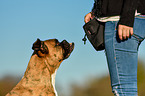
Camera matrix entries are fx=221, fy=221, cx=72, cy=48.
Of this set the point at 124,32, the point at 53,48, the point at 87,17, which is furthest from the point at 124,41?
the point at 53,48

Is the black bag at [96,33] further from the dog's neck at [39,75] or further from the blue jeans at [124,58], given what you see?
the dog's neck at [39,75]

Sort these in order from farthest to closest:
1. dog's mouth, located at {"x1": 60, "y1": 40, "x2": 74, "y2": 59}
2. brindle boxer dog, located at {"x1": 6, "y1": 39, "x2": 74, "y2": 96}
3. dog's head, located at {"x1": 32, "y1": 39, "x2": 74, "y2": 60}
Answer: dog's mouth, located at {"x1": 60, "y1": 40, "x2": 74, "y2": 59} → dog's head, located at {"x1": 32, "y1": 39, "x2": 74, "y2": 60} → brindle boxer dog, located at {"x1": 6, "y1": 39, "x2": 74, "y2": 96}

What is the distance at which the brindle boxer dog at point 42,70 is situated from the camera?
390 cm

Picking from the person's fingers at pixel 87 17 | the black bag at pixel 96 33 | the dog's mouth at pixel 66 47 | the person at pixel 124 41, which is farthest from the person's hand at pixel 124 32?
the dog's mouth at pixel 66 47

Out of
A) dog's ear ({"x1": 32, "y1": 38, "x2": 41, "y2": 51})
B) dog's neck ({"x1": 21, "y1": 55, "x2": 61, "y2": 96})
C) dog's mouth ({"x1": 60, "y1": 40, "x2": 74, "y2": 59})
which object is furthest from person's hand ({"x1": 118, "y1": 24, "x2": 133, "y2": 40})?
dog's mouth ({"x1": 60, "y1": 40, "x2": 74, "y2": 59})

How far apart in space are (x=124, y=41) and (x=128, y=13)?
1.06 feet

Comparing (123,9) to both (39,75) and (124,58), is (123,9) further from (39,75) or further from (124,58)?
(39,75)

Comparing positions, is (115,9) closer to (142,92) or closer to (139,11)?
(139,11)

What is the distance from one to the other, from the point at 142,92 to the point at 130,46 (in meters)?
24.3

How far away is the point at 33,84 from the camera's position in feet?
12.9

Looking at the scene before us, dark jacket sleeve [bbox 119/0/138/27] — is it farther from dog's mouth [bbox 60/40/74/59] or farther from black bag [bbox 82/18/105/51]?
dog's mouth [bbox 60/40/74/59]

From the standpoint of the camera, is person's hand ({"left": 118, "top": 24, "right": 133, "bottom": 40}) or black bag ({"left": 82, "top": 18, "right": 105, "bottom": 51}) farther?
black bag ({"left": 82, "top": 18, "right": 105, "bottom": 51})

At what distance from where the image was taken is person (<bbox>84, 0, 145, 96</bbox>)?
251 centimetres

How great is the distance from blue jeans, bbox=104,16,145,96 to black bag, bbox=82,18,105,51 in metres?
0.22
